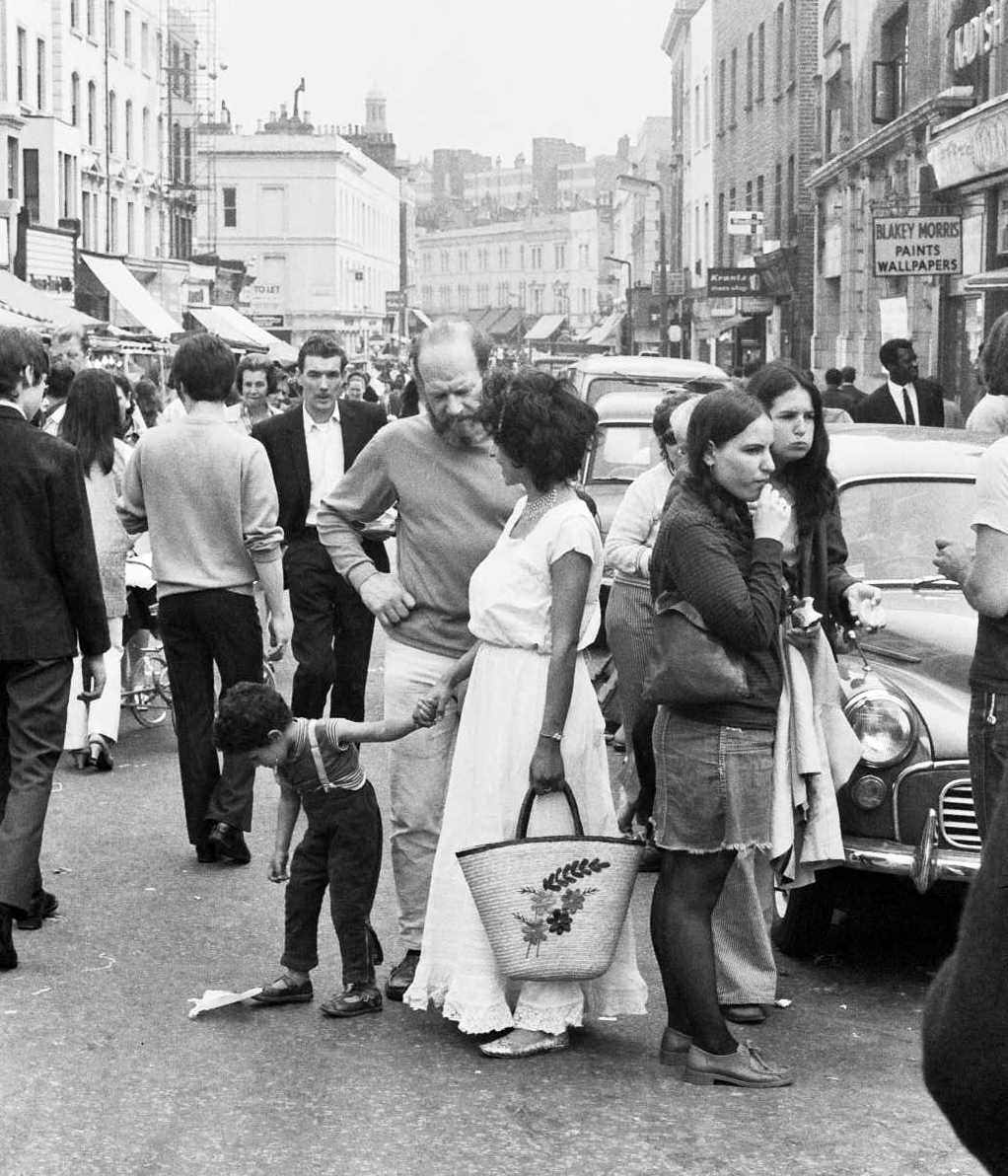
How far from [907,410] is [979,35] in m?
10.6

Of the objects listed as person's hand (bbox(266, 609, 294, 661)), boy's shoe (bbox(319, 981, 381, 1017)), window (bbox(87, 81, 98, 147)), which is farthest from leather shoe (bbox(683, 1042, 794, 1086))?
window (bbox(87, 81, 98, 147))

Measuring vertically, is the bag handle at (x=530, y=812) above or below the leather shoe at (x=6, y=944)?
above

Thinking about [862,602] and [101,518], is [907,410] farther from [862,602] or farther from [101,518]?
[862,602]

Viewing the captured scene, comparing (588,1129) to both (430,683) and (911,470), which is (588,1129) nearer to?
(430,683)

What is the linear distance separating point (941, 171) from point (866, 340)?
30.5ft

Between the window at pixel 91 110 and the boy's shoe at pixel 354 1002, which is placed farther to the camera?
the window at pixel 91 110

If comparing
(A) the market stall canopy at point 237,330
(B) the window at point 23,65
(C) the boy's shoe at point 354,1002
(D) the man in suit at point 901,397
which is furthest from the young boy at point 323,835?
(A) the market stall canopy at point 237,330

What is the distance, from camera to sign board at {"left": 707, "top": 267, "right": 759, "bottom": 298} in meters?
43.4

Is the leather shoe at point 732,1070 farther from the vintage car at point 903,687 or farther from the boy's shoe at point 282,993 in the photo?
the boy's shoe at point 282,993

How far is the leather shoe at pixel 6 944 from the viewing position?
6.24m

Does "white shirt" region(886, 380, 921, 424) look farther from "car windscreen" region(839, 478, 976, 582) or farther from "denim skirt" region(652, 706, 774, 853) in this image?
"denim skirt" region(652, 706, 774, 853)

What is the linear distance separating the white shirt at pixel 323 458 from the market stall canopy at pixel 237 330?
47.1 metres

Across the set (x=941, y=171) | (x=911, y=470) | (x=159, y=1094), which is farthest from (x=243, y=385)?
(x=941, y=171)

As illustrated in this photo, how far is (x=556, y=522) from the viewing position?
17.7 feet
